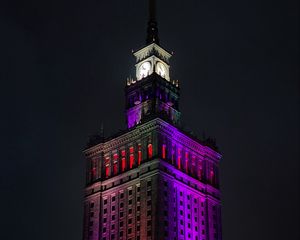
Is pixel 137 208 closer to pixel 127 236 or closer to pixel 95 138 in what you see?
pixel 127 236

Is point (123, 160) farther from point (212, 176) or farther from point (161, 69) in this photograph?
point (161, 69)

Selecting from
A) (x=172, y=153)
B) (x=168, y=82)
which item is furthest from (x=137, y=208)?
(x=168, y=82)

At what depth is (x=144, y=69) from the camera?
Result: 509 feet

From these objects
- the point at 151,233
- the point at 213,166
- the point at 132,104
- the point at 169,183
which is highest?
the point at 132,104

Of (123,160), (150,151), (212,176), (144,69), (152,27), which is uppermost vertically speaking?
(152,27)

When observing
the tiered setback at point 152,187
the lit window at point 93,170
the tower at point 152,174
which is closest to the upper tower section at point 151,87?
the tower at point 152,174

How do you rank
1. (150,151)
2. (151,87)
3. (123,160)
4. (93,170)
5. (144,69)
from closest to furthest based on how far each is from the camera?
(150,151) < (123,160) < (93,170) < (151,87) < (144,69)

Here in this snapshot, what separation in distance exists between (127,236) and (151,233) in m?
7.87

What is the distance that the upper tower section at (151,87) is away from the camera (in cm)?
14800

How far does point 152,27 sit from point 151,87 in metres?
20.4

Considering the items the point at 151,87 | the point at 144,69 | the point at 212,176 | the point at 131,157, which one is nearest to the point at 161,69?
the point at 144,69

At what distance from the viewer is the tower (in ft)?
428

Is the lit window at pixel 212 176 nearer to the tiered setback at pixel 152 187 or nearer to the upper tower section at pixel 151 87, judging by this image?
the tiered setback at pixel 152 187

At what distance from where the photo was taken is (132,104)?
496 ft
